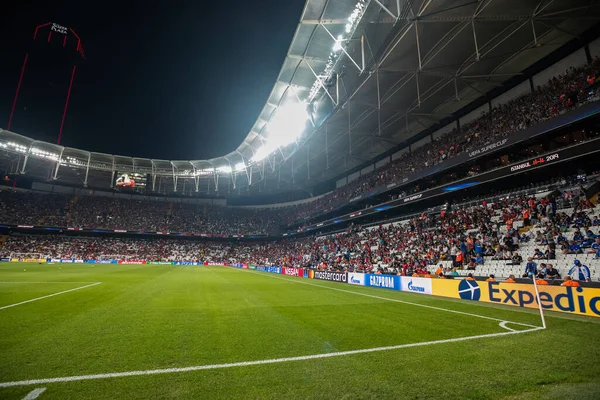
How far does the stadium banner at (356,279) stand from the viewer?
18619 mm

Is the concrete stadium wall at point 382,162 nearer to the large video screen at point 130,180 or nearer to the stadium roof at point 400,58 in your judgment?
the stadium roof at point 400,58

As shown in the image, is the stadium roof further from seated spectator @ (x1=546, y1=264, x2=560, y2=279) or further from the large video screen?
the large video screen

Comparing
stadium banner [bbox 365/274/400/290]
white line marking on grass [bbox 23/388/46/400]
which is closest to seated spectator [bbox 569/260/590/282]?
stadium banner [bbox 365/274/400/290]

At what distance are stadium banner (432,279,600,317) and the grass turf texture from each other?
853mm

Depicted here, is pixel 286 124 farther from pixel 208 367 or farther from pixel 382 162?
pixel 208 367

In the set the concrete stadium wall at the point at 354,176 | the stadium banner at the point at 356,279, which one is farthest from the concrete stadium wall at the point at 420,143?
the stadium banner at the point at 356,279

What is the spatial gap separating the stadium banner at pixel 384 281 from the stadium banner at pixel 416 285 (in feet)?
1.34

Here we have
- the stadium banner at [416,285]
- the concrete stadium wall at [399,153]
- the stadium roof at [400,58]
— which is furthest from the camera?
the concrete stadium wall at [399,153]

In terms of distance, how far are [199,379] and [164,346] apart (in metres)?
1.69

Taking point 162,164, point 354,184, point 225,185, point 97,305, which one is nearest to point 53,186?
point 162,164

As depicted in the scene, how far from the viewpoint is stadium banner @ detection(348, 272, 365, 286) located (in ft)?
61.1

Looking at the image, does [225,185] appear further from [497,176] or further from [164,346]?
[164,346]

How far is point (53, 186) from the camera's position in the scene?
49.8 meters

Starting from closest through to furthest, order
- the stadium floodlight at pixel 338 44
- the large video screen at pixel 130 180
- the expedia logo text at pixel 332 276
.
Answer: the stadium floodlight at pixel 338 44
the expedia logo text at pixel 332 276
the large video screen at pixel 130 180
